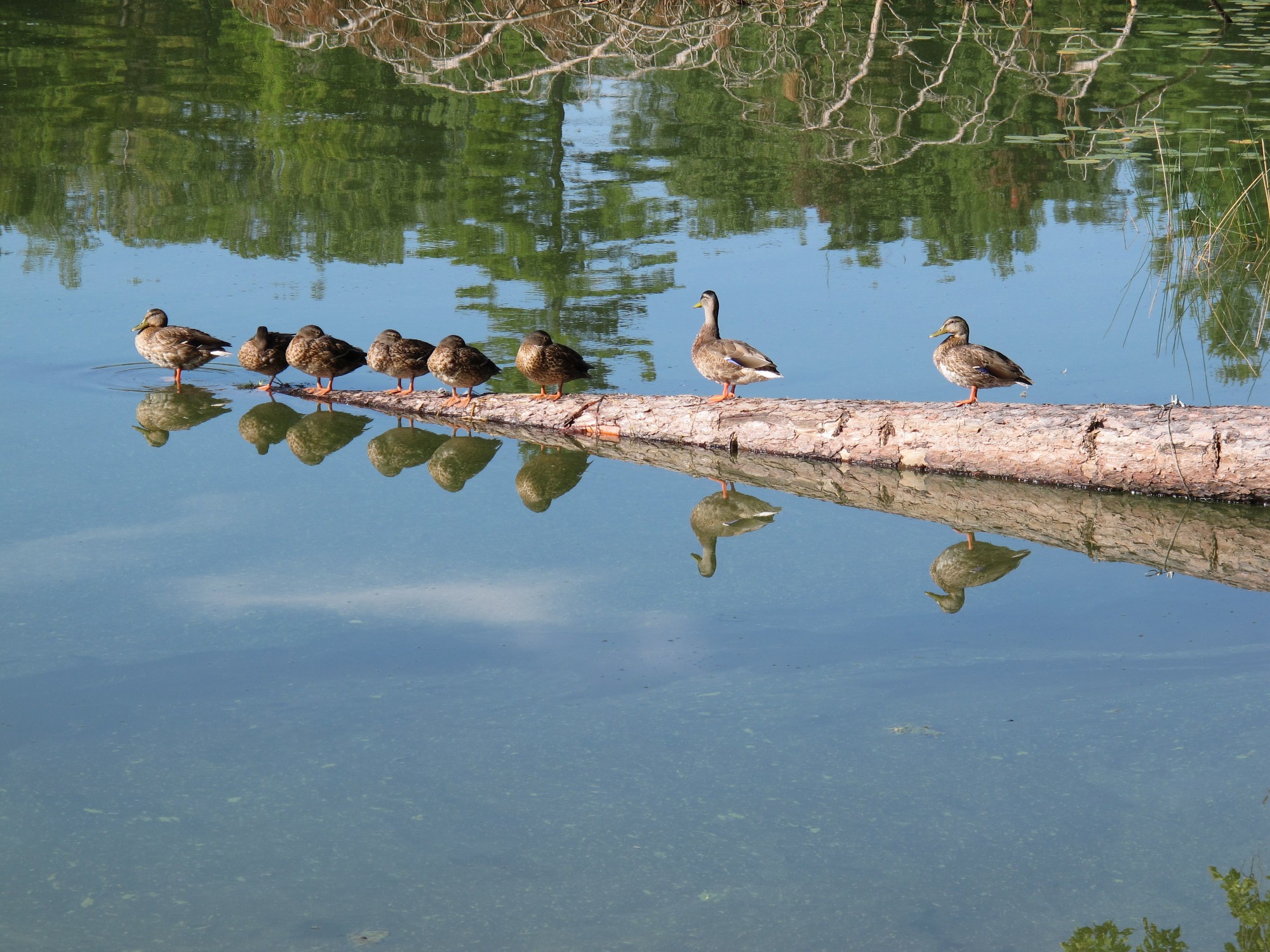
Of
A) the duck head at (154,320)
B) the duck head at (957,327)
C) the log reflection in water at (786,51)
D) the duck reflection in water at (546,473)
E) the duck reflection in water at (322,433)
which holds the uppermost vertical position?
the log reflection in water at (786,51)

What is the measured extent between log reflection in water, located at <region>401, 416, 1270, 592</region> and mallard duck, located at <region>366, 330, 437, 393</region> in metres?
1.80

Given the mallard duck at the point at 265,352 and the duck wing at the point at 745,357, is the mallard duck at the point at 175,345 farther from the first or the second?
the duck wing at the point at 745,357

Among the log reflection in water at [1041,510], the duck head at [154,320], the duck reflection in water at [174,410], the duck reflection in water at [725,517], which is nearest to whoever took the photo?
the log reflection in water at [1041,510]

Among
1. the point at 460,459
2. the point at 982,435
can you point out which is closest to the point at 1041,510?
the point at 982,435

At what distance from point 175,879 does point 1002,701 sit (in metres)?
3.74

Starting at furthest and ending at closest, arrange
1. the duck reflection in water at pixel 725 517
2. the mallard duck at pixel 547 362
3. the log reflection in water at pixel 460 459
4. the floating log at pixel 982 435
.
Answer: the mallard duck at pixel 547 362 → the log reflection in water at pixel 460 459 → the floating log at pixel 982 435 → the duck reflection in water at pixel 725 517

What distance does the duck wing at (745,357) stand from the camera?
34.3 ft

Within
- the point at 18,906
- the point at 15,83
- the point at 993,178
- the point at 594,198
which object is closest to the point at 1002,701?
the point at 18,906

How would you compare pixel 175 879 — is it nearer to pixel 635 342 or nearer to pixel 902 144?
pixel 635 342

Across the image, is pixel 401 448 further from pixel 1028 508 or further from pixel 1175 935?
pixel 1175 935

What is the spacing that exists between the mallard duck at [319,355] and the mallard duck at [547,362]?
1.58m

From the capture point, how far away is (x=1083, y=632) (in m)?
7.37

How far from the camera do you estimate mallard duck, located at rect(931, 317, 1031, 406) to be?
1012cm

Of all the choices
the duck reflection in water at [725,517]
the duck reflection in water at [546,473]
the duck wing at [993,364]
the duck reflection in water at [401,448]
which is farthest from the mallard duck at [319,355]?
the duck wing at [993,364]
